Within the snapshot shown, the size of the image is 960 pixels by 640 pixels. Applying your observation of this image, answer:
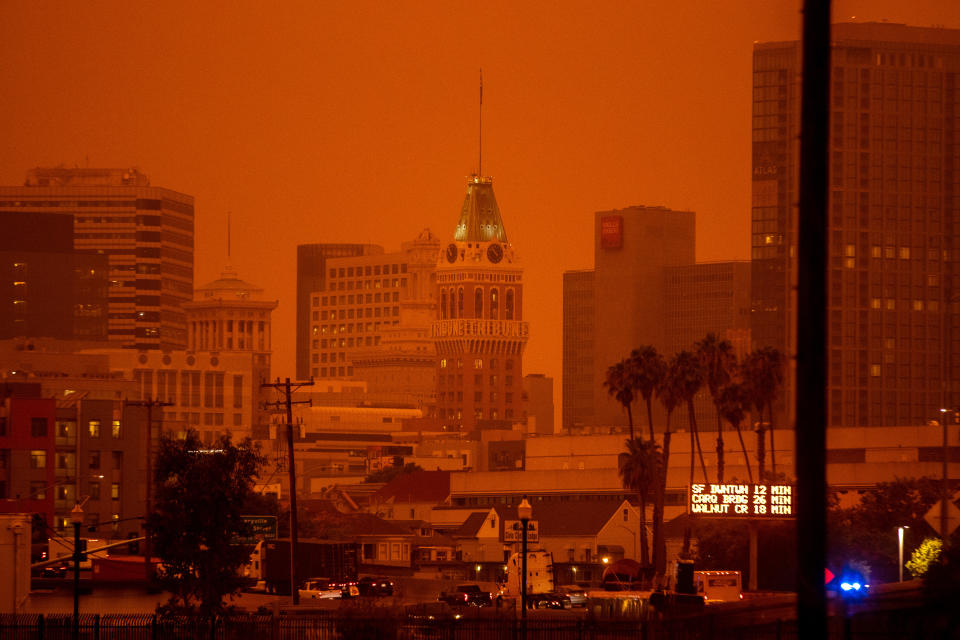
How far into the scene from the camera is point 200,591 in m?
62.8

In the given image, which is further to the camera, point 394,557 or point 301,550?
point 394,557

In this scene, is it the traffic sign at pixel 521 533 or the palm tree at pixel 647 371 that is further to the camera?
the palm tree at pixel 647 371

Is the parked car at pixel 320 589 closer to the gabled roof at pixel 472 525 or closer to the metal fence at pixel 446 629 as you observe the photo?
the metal fence at pixel 446 629

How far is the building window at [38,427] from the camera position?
152m

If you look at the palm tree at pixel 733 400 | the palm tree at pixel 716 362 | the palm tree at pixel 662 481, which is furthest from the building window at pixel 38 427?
the palm tree at pixel 733 400

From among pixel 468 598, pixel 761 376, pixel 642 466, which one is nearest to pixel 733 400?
pixel 761 376

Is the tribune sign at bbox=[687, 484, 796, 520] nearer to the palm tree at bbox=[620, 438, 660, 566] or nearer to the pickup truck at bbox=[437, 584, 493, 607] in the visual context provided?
the pickup truck at bbox=[437, 584, 493, 607]

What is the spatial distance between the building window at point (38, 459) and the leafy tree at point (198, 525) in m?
90.6

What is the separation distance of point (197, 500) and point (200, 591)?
10.1 feet

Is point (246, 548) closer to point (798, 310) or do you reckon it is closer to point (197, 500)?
point (197, 500)

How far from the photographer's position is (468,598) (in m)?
101

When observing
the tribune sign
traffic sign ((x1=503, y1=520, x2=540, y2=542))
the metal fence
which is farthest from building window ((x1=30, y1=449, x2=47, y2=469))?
the metal fence

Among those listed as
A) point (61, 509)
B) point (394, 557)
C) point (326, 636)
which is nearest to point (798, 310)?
point (326, 636)

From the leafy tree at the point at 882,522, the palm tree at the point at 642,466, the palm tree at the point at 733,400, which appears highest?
the palm tree at the point at 733,400
